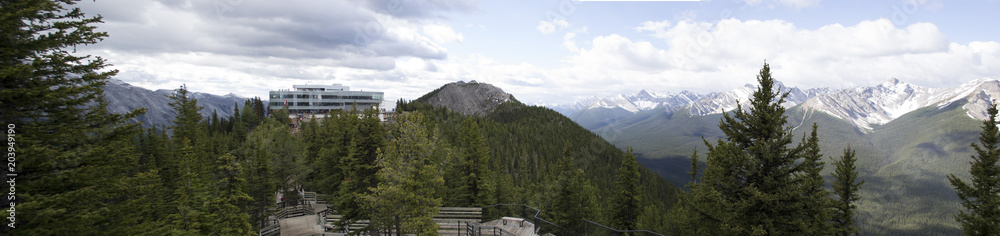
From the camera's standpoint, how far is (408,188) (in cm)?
2108

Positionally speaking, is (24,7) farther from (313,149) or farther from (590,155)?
(590,155)

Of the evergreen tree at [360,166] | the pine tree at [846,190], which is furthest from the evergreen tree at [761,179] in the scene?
the evergreen tree at [360,166]

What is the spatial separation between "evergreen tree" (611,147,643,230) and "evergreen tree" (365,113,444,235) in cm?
2275

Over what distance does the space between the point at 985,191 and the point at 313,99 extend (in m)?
128

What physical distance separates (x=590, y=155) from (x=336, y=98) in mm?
80750

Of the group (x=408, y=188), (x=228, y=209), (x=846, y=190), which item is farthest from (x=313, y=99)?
(x=846, y=190)

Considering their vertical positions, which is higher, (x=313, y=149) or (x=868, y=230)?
(x=313, y=149)

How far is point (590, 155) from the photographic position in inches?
4975

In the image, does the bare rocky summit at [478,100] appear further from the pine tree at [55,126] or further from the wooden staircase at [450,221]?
the pine tree at [55,126]

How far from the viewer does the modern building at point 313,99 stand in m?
116

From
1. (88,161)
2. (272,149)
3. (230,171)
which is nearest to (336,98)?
(272,149)

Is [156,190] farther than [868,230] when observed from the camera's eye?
No

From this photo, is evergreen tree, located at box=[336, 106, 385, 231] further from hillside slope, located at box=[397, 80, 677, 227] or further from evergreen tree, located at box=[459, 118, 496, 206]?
hillside slope, located at box=[397, 80, 677, 227]

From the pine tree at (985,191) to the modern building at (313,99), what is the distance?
109576 millimetres
